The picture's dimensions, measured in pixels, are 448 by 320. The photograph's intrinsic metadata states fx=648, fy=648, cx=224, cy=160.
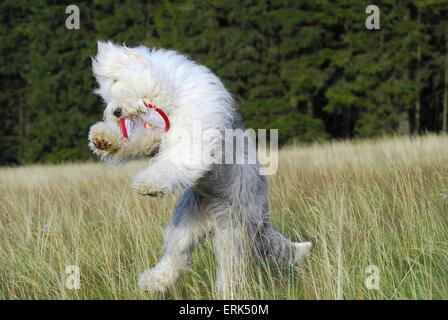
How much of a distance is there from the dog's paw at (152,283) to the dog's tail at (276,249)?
63cm

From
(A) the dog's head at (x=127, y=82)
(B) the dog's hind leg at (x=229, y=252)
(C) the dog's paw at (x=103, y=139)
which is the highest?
(A) the dog's head at (x=127, y=82)

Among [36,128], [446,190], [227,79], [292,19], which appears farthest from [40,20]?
[446,190]

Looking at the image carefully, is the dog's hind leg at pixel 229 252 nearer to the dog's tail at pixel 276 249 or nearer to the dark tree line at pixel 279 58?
the dog's tail at pixel 276 249

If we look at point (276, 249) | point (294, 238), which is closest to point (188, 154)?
point (276, 249)

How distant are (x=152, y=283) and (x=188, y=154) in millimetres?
759

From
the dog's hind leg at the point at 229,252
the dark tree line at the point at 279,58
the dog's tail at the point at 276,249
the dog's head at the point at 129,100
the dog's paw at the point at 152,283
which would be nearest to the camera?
the dog's hind leg at the point at 229,252

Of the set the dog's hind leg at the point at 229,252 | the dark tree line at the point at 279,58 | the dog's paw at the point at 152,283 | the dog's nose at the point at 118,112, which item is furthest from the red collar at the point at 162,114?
the dark tree line at the point at 279,58

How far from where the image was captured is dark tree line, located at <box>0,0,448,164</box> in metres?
20.1

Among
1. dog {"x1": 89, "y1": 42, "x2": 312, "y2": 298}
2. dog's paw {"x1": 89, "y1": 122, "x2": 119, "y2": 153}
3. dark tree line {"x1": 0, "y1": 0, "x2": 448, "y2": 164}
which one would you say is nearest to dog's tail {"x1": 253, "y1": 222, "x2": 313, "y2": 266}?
dog {"x1": 89, "y1": 42, "x2": 312, "y2": 298}

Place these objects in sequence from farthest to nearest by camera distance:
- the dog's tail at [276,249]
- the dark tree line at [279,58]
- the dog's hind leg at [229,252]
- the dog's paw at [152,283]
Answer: the dark tree line at [279,58]
the dog's tail at [276,249]
the dog's paw at [152,283]
the dog's hind leg at [229,252]

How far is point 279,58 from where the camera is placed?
21.5 meters

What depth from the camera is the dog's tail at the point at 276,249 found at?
13.0 ft

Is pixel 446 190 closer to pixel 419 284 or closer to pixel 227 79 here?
pixel 419 284
